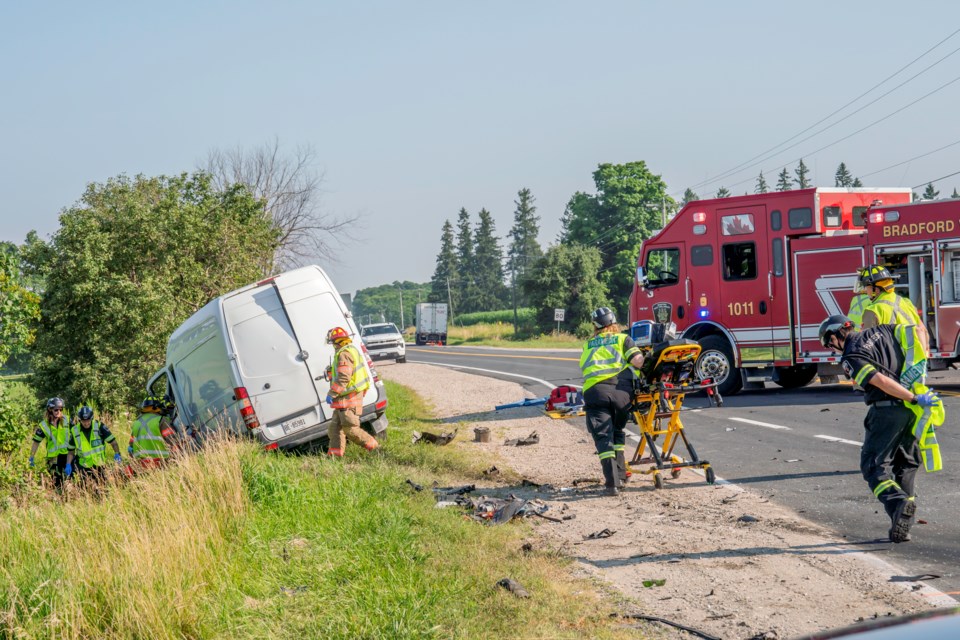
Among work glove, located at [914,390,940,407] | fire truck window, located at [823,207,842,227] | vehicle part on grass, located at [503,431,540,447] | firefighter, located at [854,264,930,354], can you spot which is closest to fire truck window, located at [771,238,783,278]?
fire truck window, located at [823,207,842,227]

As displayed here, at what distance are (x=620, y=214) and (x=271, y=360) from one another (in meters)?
75.3

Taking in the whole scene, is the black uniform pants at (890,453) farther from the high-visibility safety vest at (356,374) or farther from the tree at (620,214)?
the tree at (620,214)

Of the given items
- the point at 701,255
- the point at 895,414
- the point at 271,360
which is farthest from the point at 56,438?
the point at 701,255

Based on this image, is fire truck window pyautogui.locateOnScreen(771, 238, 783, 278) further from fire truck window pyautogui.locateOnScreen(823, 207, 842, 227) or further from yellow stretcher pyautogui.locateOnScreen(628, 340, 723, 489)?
yellow stretcher pyautogui.locateOnScreen(628, 340, 723, 489)

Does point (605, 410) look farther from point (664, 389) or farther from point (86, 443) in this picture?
point (86, 443)

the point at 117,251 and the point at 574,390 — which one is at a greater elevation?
the point at 117,251

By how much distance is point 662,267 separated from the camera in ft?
63.3

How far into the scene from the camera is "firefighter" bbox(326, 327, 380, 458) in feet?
40.0

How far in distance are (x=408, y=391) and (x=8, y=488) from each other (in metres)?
14.6

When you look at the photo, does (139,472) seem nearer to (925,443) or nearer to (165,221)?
(925,443)

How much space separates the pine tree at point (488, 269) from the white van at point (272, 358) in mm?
124562

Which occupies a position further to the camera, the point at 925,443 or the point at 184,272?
the point at 184,272

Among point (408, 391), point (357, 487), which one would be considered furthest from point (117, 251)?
point (357, 487)

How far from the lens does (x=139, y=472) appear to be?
1005 cm
